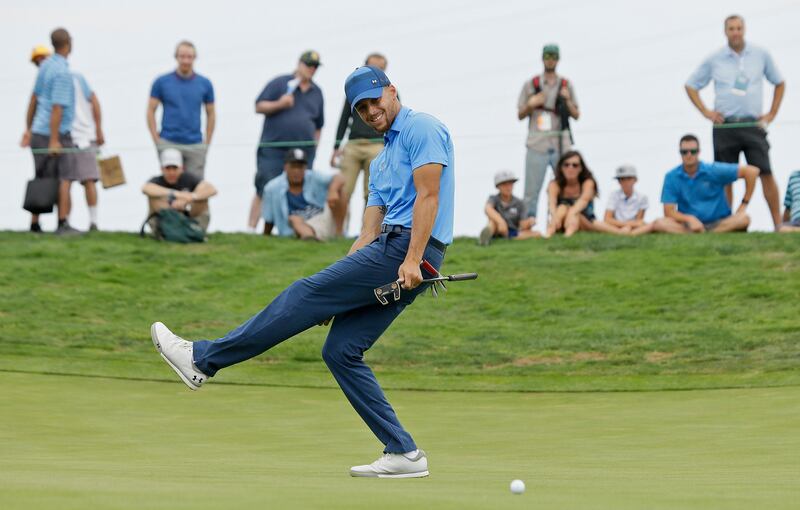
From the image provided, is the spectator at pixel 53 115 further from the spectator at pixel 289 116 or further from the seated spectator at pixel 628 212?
the seated spectator at pixel 628 212

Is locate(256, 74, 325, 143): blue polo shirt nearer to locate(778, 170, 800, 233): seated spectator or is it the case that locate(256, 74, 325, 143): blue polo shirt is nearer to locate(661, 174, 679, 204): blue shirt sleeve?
locate(661, 174, 679, 204): blue shirt sleeve

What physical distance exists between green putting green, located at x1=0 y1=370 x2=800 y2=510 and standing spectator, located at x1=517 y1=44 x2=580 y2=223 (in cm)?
678

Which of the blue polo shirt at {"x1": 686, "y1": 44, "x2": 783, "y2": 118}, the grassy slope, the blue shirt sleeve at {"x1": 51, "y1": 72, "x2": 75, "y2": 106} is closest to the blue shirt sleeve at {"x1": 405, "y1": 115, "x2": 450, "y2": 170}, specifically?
the grassy slope

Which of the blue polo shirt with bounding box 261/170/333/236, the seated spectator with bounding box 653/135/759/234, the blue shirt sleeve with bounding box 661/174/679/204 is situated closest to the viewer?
the seated spectator with bounding box 653/135/759/234

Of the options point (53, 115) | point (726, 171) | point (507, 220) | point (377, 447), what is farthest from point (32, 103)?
point (377, 447)

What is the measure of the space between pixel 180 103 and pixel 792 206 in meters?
7.63

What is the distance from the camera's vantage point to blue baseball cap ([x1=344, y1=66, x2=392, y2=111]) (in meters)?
7.53

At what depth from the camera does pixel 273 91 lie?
19922 millimetres

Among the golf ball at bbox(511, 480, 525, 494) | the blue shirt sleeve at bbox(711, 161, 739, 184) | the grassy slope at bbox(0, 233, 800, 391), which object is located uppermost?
the blue shirt sleeve at bbox(711, 161, 739, 184)

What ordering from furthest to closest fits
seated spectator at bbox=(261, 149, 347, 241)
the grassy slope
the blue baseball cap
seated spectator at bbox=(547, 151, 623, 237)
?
seated spectator at bbox=(261, 149, 347, 241)
seated spectator at bbox=(547, 151, 623, 237)
the grassy slope
the blue baseball cap

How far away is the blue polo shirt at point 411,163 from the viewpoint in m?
7.44

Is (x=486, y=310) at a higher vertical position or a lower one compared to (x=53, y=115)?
lower

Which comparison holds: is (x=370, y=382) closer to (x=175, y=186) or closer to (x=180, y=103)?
(x=175, y=186)

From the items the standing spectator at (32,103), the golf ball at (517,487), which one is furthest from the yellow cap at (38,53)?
the golf ball at (517,487)
